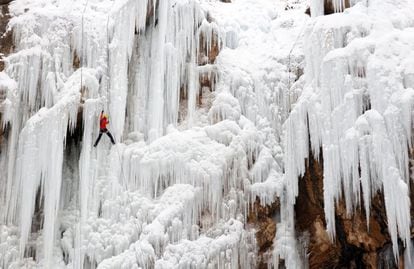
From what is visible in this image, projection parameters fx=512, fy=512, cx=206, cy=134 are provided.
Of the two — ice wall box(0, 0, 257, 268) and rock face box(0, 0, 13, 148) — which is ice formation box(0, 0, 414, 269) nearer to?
ice wall box(0, 0, 257, 268)

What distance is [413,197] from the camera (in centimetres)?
821

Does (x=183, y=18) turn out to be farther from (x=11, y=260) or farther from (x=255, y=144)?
(x=11, y=260)

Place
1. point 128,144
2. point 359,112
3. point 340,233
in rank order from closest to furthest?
1. point 359,112
2. point 340,233
3. point 128,144

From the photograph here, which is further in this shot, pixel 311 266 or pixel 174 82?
pixel 174 82

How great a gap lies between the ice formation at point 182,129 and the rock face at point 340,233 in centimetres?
24

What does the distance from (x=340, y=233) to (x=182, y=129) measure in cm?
352

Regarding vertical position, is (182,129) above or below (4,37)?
below

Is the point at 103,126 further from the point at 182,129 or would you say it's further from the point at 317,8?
the point at 317,8

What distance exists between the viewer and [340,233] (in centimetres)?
900

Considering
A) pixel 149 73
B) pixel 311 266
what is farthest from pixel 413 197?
pixel 149 73

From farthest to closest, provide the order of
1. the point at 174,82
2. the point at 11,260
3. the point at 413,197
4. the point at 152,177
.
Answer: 1. the point at 174,82
2. the point at 152,177
3. the point at 11,260
4. the point at 413,197

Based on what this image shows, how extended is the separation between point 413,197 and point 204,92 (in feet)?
14.5

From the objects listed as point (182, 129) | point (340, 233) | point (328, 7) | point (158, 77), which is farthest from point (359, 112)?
point (158, 77)

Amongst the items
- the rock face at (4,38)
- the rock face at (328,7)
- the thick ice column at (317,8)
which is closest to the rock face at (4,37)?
the rock face at (4,38)
